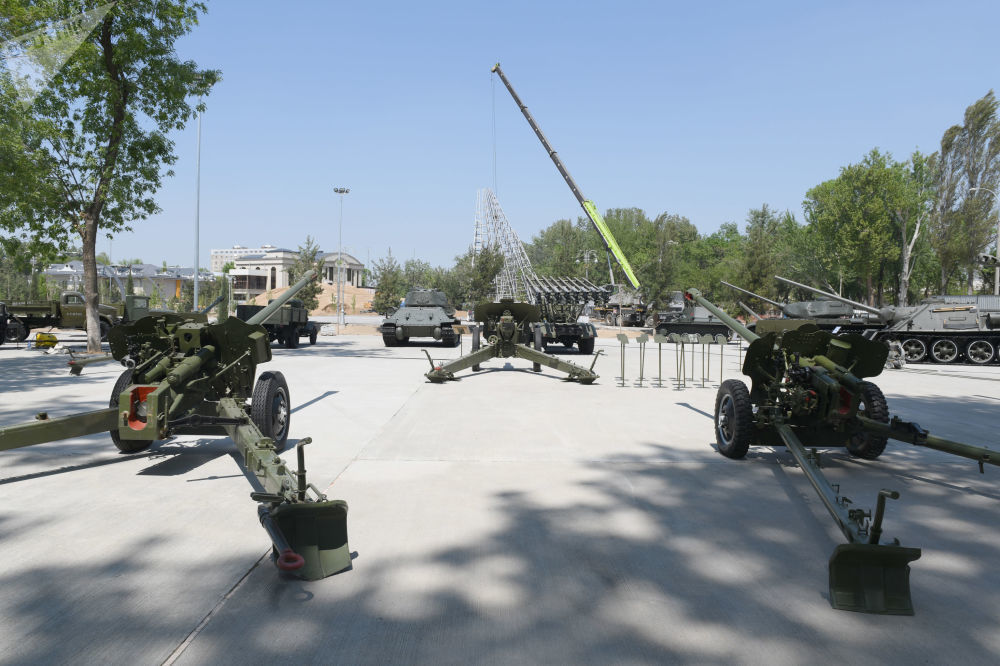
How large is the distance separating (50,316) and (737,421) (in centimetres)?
2299

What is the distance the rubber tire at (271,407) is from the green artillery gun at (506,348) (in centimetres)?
519

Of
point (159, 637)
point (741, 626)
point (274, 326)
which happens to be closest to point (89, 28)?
point (274, 326)

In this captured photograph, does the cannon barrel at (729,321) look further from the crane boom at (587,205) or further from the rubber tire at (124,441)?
the crane boom at (587,205)

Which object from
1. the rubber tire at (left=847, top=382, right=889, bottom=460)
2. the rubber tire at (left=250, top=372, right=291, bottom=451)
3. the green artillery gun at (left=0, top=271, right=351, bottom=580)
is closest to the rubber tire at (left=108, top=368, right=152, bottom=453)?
the green artillery gun at (left=0, top=271, right=351, bottom=580)

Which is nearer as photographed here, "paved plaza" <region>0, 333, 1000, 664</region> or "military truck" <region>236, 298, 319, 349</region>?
"paved plaza" <region>0, 333, 1000, 664</region>

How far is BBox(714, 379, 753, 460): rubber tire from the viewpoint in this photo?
5949 mm

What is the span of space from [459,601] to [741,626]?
4.13 ft

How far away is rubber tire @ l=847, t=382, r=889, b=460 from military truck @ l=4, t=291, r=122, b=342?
21371 millimetres

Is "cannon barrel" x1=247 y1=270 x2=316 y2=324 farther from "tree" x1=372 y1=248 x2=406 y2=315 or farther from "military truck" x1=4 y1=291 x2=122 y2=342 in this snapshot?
"tree" x1=372 y1=248 x2=406 y2=315

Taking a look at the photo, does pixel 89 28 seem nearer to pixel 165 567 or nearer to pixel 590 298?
pixel 590 298

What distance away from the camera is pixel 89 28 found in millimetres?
15742

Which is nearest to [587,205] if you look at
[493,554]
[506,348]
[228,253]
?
[506,348]

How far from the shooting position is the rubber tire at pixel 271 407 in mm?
5941

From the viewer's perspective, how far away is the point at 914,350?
19562 mm
